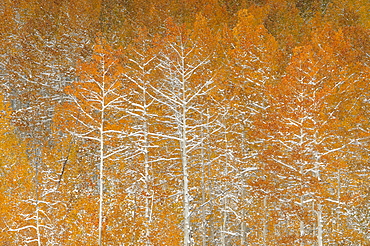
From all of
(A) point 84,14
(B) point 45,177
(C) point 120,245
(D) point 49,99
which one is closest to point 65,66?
(D) point 49,99

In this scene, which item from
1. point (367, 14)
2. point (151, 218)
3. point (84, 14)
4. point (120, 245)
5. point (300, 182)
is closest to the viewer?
point (300, 182)

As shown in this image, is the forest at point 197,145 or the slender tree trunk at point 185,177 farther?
the forest at point 197,145

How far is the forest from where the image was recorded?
1670 cm

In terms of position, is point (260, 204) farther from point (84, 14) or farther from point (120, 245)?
point (84, 14)

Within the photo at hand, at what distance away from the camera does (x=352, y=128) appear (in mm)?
19484

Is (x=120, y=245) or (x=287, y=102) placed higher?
(x=287, y=102)

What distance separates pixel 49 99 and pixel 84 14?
7.11 m

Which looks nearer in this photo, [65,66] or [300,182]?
[300,182]

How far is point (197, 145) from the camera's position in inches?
648

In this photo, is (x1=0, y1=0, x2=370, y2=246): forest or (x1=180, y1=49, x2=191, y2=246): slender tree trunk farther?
(x1=0, y1=0, x2=370, y2=246): forest

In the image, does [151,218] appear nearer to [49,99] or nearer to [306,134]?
[306,134]

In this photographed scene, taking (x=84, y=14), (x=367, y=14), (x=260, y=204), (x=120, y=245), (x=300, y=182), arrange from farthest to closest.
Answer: (x=367, y=14) < (x=84, y=14) < (x=260, y=204) < (x=120, y=245) < (x=300, y=182)

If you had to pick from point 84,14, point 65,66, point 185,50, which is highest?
point 84,14

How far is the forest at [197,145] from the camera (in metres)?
16.7
